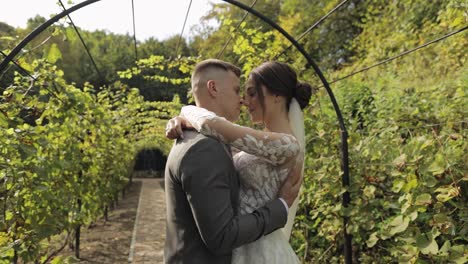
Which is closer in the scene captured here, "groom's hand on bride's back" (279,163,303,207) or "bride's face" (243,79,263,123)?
"groom's hand on bride's back" (279,163,303,207)

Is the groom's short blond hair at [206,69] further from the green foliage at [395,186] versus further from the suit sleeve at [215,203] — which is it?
the green foliage at [395,186]

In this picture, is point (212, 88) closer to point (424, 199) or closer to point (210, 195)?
point (210, 195)

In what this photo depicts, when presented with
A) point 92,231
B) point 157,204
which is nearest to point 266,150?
point 92,231

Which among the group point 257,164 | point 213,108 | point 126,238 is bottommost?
point 126,238

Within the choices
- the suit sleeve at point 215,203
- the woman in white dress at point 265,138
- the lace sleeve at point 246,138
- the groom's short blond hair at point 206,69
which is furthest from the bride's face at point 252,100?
the suit sleeve at point 215,203

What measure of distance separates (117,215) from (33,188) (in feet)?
27.0

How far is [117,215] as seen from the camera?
10984 mm

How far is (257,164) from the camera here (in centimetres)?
169

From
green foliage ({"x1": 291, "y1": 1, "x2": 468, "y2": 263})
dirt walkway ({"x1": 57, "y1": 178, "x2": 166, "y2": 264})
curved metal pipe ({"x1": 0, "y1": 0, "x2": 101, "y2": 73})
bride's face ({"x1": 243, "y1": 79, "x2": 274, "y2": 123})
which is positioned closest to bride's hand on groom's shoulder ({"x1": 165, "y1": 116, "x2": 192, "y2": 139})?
bride's face ({"x1": 243, "y1": 79, "x2": 274, "y2": 123})

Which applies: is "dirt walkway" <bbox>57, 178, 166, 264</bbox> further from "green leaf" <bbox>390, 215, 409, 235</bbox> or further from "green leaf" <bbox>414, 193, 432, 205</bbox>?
"green leaf" <bbox>414, 193, 432, 205</bbox>

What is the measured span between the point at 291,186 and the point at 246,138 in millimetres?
284

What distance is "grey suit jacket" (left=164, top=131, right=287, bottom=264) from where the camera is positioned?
4.85 ft

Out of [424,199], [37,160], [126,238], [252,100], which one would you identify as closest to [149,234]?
[126,238]

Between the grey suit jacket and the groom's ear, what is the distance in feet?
0.58
